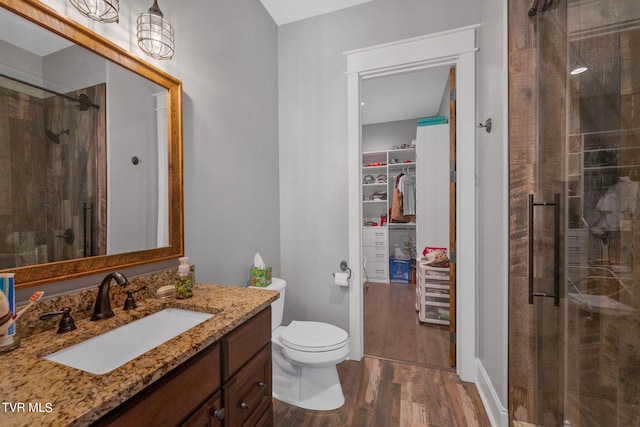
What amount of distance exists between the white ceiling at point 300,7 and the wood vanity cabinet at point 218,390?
91.3 inches

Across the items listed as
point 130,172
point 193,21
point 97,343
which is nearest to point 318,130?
point 193,21

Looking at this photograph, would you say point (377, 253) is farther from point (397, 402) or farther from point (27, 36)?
point (27, 36)

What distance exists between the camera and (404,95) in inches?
145

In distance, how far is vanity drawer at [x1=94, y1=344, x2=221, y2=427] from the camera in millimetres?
562

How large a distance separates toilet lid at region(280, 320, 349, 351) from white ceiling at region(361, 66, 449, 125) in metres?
Answer: 2.49

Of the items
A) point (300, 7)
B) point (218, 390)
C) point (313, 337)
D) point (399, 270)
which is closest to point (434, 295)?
point (399, 270)

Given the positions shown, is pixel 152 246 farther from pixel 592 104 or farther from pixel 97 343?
pixel 592 104

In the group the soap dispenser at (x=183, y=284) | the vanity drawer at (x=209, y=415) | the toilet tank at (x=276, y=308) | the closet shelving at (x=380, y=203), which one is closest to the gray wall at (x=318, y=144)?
the toilet tank at (x=276, y=308)

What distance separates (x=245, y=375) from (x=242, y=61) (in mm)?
1932

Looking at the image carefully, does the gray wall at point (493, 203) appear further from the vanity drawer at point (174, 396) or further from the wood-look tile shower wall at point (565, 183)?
the vanity drawer at point (174, 396)

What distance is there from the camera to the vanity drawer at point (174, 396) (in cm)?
56

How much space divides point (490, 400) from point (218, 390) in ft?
5.29

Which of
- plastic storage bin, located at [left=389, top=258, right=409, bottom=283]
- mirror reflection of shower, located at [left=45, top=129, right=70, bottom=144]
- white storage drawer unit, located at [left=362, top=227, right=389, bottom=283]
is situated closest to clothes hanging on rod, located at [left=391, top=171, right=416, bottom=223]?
white storage drawer unit, located at [left=362, top=227, right=389, bottom=283]

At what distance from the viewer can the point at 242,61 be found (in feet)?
6.16
